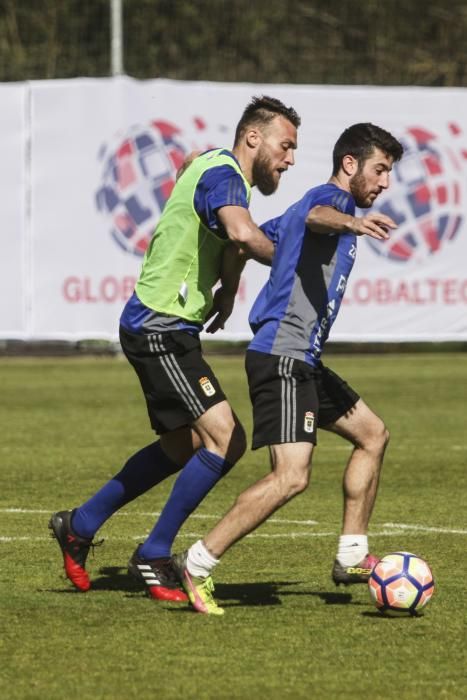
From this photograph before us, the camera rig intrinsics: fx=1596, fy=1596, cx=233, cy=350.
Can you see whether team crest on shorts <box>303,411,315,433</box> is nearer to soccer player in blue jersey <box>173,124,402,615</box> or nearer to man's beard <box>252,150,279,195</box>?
soccer player in blue jersey <box>173,124,402,615</box>

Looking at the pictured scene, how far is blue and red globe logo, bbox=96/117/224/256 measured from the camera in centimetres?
2066

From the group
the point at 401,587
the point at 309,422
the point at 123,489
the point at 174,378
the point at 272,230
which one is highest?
the point at 272,230

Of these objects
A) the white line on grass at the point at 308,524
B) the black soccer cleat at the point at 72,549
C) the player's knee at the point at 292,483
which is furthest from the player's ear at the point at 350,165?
the white line on grass at the point at 308,524

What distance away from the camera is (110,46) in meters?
23.2

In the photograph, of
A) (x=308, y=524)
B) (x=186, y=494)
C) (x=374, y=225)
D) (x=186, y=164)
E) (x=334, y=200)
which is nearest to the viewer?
(x=374, y=225)

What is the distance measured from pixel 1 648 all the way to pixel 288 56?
21187 mm

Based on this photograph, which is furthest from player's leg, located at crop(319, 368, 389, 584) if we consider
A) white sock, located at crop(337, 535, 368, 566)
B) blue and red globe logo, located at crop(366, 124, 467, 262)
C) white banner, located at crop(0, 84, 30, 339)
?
blue and red globe logo, located at crop(366, 124, 467, 262)

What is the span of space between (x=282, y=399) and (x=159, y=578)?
0.98 meters

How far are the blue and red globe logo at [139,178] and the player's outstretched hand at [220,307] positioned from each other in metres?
13.2

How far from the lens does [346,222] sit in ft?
20.9

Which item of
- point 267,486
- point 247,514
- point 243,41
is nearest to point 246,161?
point 267,486

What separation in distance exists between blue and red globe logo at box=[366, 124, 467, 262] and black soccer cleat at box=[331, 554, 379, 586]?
46.7 ft

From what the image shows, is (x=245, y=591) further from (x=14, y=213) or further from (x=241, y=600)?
(x=14, y=213)

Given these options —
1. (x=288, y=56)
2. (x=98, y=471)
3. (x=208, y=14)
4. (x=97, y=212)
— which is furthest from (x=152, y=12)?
(x=98, y=471)
